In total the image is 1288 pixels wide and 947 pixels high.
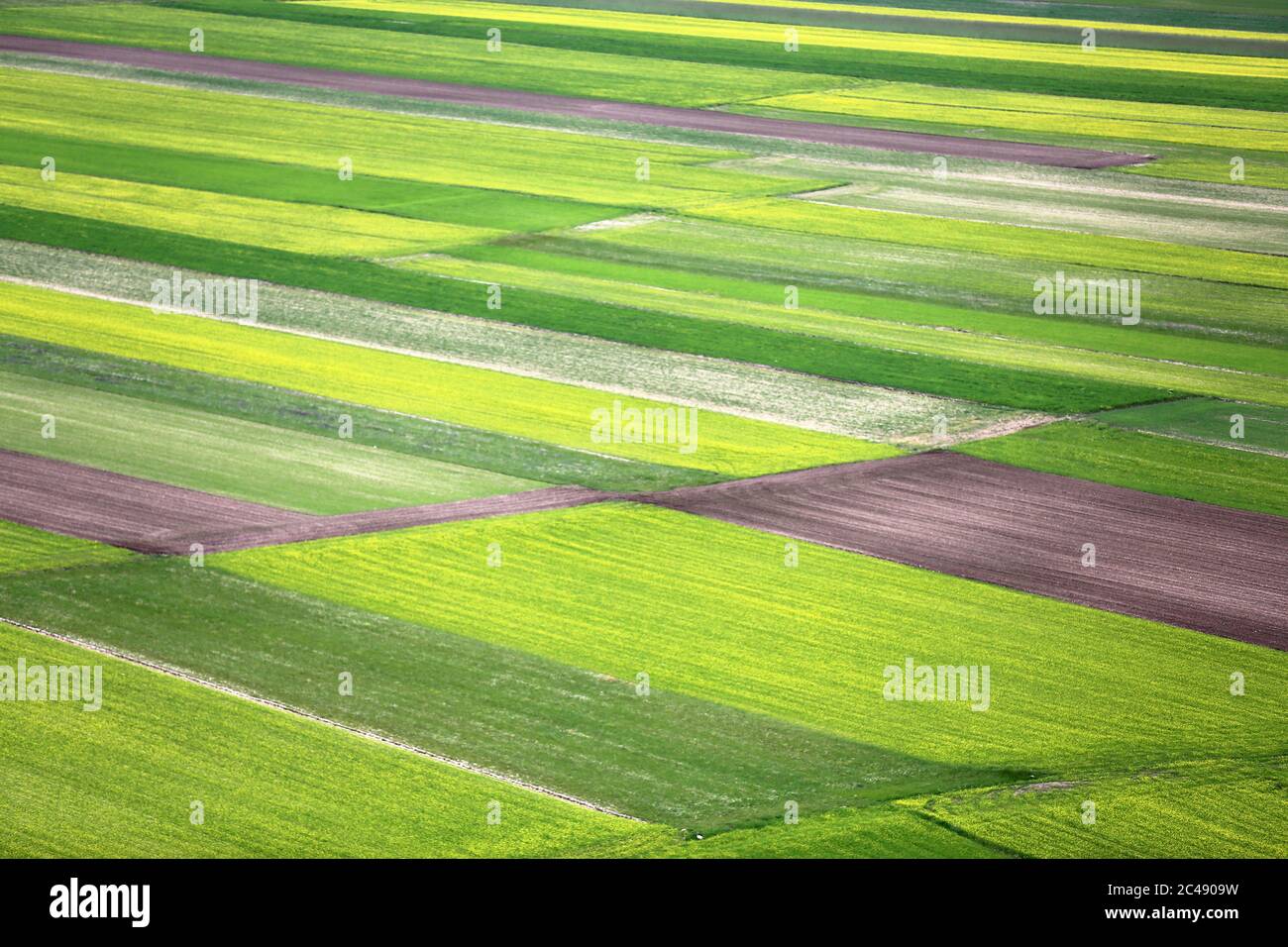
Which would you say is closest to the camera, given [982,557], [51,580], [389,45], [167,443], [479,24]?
[51,580]

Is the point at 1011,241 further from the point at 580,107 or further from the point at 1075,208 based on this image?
the point at 580,107

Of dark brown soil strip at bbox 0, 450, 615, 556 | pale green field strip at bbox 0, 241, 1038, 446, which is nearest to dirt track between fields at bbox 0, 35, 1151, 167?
pale green field strip at bbox 0, 241, 1038, 446

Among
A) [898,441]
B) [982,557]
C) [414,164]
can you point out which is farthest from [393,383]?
[414,164]

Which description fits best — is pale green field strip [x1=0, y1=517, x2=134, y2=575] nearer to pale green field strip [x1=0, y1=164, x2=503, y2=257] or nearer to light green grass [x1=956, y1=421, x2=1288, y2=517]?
light green grass [x1=956, y1=421, x2=1288, y2=517]

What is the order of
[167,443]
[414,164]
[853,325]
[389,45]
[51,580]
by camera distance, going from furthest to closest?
1. [389,45]
2. [414,164]
3. [853,325]
4. [167,443]
5. [51,580]

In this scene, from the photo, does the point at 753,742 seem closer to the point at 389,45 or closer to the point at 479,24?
the point at 389,45

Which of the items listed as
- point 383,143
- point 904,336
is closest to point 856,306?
point 904,336

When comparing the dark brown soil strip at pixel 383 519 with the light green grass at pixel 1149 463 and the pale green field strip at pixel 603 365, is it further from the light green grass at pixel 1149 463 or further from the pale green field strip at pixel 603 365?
the light green grass at pixel 1149 463
